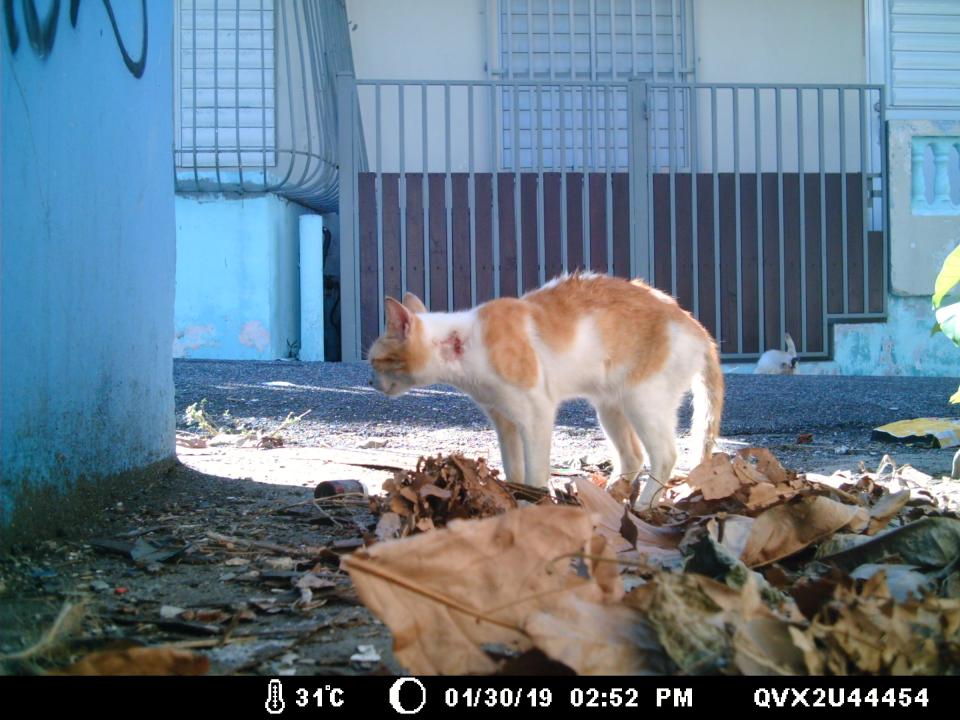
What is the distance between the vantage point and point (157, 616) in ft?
6.24

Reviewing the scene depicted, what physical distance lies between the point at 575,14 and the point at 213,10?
15.0 feet

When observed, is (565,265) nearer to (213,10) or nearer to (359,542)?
(213,10)

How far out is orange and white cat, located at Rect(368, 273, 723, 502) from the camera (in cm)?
355

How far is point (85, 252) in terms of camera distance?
109 inches

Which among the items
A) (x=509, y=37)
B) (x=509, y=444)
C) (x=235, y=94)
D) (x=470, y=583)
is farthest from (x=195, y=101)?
(x=470, y=583)

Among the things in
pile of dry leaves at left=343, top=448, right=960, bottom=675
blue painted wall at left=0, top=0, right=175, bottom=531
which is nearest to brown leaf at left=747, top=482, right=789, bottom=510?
pile of dry leaves at left=343, top=448, right=960, bottom=675

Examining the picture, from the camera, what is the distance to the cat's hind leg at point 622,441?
391cm

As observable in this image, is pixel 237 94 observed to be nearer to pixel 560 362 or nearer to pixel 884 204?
pixel 560 362

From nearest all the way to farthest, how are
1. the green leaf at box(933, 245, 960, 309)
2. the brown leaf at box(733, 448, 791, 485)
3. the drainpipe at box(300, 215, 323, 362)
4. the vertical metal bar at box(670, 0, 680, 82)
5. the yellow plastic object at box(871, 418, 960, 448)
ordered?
the brown leaf at box(733, 448, 791, 485), the green leaf at box(933, 245, 960, 309), the yellow plastic object at box(871, 418, 960, 448), the drainpipe at box(300, 215, 323, 362), the vertical metal bar at box(670, 0, 680, 82)

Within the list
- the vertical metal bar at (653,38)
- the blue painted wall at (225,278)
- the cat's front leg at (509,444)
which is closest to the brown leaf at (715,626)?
the cat's front leg at (509,444)

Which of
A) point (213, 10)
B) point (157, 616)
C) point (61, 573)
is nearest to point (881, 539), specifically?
point (157, 616)
